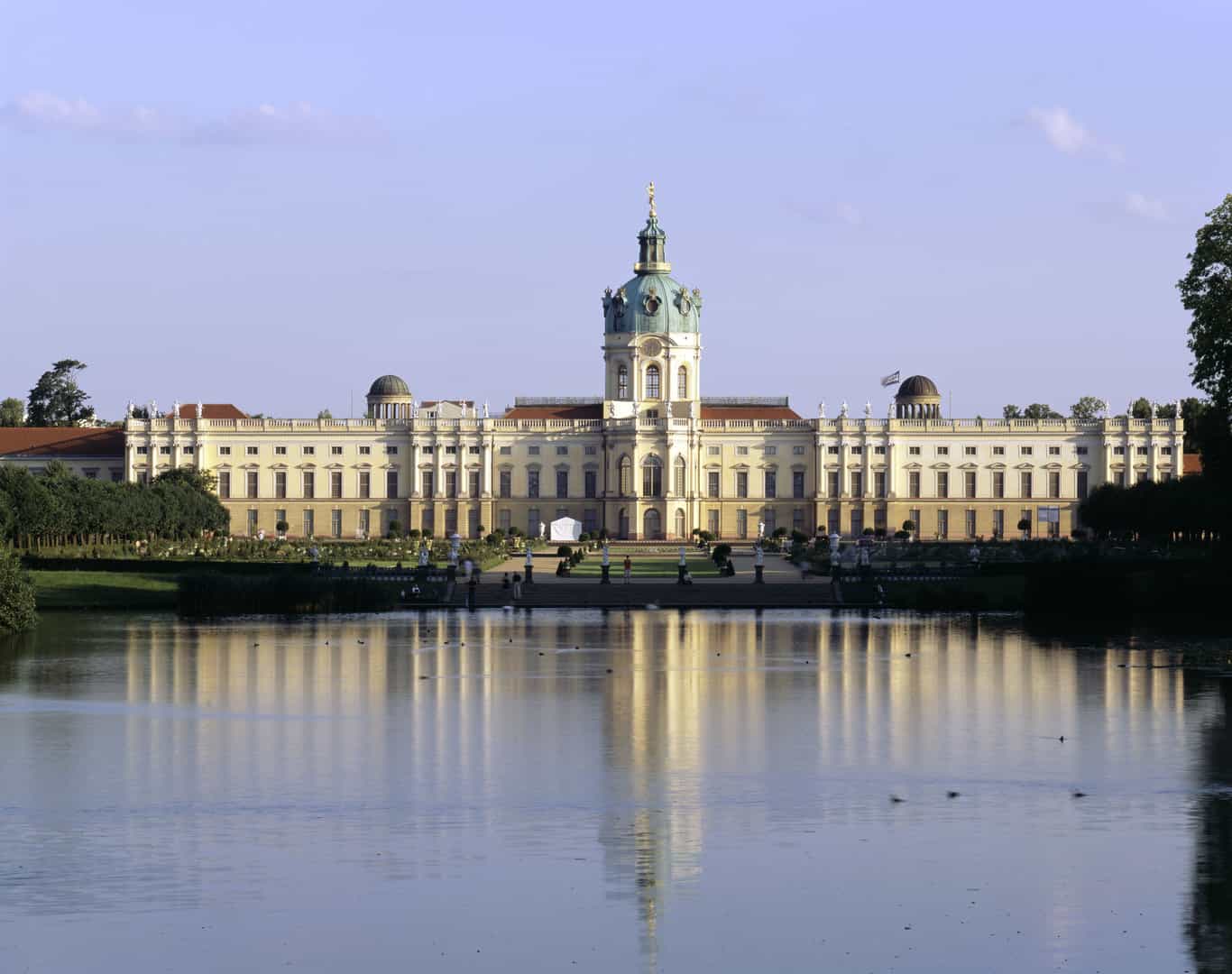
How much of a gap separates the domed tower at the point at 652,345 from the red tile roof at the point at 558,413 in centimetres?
157

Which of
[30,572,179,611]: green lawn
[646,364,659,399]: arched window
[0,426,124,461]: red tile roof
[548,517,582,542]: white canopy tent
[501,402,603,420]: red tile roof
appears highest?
[646,364,659,399]: arched window

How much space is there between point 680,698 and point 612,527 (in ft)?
297

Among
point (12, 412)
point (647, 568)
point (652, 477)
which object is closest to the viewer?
point (647, 568)

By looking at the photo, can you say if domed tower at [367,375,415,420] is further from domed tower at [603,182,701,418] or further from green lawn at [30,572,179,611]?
green lawn at [30,572,179,611]

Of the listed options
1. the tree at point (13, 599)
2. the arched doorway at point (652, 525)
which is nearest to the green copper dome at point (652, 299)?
the arched doorway at point (652, 525)

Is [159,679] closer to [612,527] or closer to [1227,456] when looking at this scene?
[1227,456]

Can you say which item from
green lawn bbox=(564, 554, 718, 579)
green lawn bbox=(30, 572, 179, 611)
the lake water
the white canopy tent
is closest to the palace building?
the white canopy tent

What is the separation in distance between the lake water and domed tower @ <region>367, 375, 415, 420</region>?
9185cm

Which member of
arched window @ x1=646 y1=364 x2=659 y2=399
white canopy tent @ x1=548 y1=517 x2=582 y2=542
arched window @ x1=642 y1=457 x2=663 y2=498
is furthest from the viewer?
Answer: arched window @ x1=646 y1=364 x2=659 y2=399

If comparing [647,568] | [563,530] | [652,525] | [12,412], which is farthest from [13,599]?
[12,412]

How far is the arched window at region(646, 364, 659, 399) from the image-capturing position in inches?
4902

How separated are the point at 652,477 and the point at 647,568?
42.5 metres

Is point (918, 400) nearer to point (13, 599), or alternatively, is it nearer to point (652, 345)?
point (652, 345)

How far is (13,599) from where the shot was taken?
1713 inches
